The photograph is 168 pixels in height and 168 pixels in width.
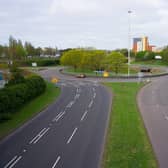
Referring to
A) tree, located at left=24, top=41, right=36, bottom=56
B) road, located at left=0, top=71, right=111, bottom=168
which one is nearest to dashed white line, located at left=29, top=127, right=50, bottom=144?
road, located at left=0, top=71, right=111, bottom=168

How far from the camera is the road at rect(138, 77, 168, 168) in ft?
54.5

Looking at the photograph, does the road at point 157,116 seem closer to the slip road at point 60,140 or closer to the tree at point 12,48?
the slip road at point 60,140

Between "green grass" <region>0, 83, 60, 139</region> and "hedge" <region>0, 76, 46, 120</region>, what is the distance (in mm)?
629

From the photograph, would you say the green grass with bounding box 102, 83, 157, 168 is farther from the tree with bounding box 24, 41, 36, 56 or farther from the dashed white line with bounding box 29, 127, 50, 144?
the tree with bounding box 24, 41, 36, 56

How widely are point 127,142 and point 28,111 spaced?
12.8 meters

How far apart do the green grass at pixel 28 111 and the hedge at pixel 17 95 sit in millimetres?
629

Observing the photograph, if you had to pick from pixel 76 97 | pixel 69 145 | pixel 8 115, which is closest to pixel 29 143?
pixel 69 145

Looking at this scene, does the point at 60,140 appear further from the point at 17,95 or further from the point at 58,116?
the point at 17,95

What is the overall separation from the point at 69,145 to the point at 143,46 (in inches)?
6207

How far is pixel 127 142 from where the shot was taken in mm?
17859

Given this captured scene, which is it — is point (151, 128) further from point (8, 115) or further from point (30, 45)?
→ point (30, 45)

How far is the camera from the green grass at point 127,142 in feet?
47.9

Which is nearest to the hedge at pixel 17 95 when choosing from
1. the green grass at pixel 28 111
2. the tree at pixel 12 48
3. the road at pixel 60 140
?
the green grass at pixel 28 111

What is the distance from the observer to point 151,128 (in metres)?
21.3
